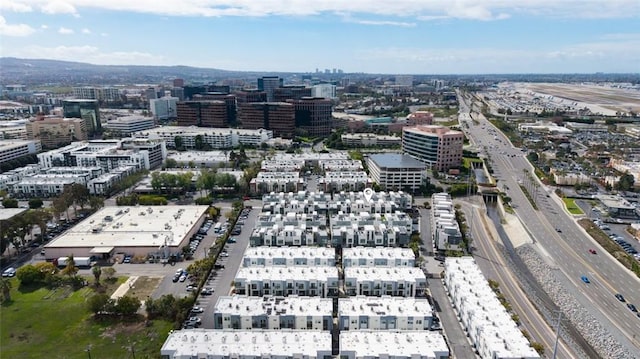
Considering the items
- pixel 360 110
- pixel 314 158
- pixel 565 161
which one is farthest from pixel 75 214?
pixel 360 110


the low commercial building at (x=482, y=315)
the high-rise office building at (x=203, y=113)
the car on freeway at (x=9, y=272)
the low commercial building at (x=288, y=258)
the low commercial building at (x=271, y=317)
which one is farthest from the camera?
the high-rise office building at (x=203, y=113)

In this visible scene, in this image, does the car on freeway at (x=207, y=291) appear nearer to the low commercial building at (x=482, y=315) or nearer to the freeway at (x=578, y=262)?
the low commercial building at (x=482, y=315)

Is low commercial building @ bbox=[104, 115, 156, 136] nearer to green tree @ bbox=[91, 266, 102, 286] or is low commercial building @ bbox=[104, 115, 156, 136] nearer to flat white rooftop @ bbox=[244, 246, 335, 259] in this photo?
green tree @ bbox=[91, 266, 102, 286]

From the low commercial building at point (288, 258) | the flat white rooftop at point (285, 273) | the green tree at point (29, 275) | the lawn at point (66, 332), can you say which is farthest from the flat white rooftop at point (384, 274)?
the green tree at point (29, 275)

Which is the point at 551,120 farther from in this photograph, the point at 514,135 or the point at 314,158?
the point at 314,158

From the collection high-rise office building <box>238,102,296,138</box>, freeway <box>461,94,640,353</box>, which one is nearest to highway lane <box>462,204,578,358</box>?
freeway <box>461,94,640,353</box>

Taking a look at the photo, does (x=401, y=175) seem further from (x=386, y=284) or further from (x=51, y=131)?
(x=51, y=131)

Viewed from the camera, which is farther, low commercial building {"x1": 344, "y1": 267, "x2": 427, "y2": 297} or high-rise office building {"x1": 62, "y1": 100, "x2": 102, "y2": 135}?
high-rise office building {"x1": 62, "y1": 100, "x2": 102, "y2": 135}
